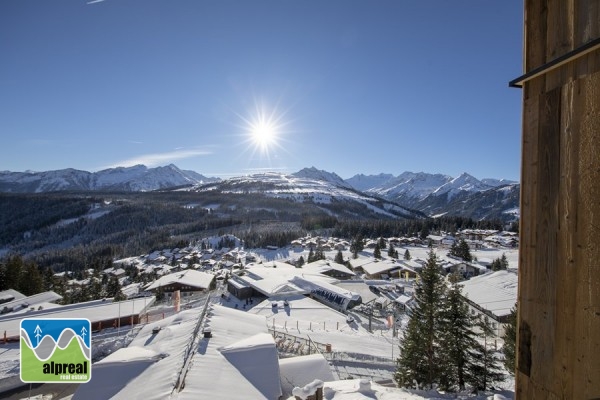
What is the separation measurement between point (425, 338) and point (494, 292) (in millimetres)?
29356

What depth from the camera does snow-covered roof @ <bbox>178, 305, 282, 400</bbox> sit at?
352 inches

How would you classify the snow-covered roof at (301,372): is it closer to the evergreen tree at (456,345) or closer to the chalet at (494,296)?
the evergreen tree at (456,345)

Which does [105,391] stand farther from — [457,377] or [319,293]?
[319,293]

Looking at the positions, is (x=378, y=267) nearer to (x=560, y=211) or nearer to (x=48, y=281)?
(x=48, y=281)

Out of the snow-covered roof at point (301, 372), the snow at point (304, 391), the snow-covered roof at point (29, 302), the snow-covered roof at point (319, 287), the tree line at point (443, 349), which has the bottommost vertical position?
the snow-covered roof at point (29, 302)

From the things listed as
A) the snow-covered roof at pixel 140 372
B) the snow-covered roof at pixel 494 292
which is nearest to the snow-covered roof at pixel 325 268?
the snow-covered roof at pixel 494 292

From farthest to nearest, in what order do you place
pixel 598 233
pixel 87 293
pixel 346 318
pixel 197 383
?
pixel 87 293, pixel 346 318, pixel 197 383, pixel 598 233

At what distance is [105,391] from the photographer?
935 cm

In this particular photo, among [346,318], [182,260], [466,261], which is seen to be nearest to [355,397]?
[346,318]

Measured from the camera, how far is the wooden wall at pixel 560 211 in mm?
1876

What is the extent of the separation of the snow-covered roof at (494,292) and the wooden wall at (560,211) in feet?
109

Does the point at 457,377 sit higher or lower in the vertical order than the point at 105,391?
lower

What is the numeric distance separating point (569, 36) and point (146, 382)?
11.7 metres

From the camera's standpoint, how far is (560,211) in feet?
6.75
